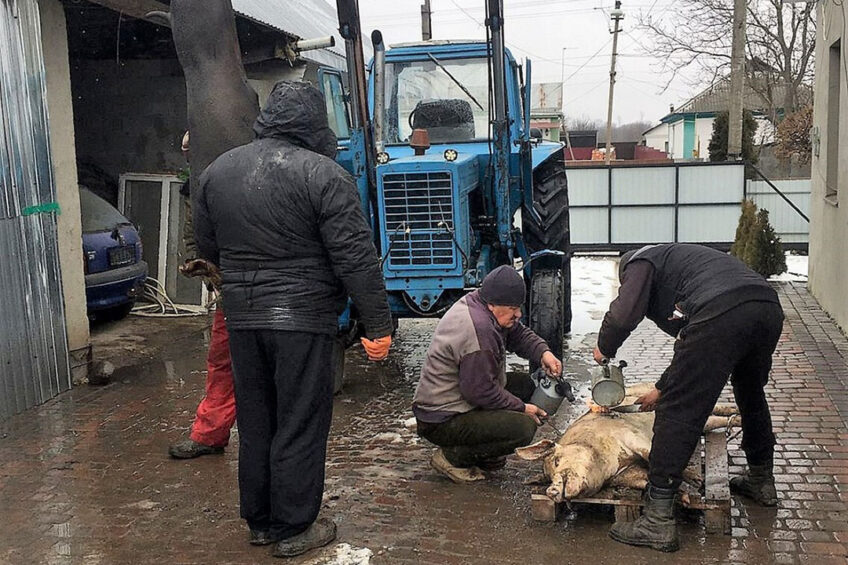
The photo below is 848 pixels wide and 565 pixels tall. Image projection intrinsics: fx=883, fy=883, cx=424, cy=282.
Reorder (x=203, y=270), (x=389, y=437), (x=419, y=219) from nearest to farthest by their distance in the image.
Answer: (x=203, y=270), (x=389, y=437), (x=419, y=219)

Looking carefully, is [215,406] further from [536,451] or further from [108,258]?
[108,258]

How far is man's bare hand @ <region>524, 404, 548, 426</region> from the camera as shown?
4586 millimetres

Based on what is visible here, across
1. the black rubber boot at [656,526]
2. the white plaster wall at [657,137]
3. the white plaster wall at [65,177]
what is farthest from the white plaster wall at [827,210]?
the white plaster wall at [657,137]

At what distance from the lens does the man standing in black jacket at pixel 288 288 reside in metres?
3.85

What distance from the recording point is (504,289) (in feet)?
14.9

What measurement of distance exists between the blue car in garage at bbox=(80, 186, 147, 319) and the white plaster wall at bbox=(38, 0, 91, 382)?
166cm

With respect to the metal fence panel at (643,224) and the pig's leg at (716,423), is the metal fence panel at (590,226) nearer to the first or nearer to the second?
the metal fence panel at (643,224)

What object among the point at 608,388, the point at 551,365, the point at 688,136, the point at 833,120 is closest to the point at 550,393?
the point at 551,365

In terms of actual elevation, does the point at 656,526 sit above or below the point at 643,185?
below

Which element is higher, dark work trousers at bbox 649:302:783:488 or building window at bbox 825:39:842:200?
building window at bbox 825:39:842:200

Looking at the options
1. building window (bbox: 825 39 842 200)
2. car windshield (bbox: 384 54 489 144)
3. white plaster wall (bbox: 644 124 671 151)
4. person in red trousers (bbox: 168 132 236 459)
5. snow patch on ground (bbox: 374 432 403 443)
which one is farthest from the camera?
white plaster wall (bbox: 644 124 671 151)

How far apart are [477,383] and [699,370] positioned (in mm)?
1113

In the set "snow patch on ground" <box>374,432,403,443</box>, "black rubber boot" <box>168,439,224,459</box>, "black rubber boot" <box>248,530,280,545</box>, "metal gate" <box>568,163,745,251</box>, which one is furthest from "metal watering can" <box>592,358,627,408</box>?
"metal gate" <box>568,163,745,251</box>

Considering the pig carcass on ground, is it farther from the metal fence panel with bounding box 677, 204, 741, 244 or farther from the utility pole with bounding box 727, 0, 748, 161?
the utility pole with bounding box 727, 0, 748, 161
